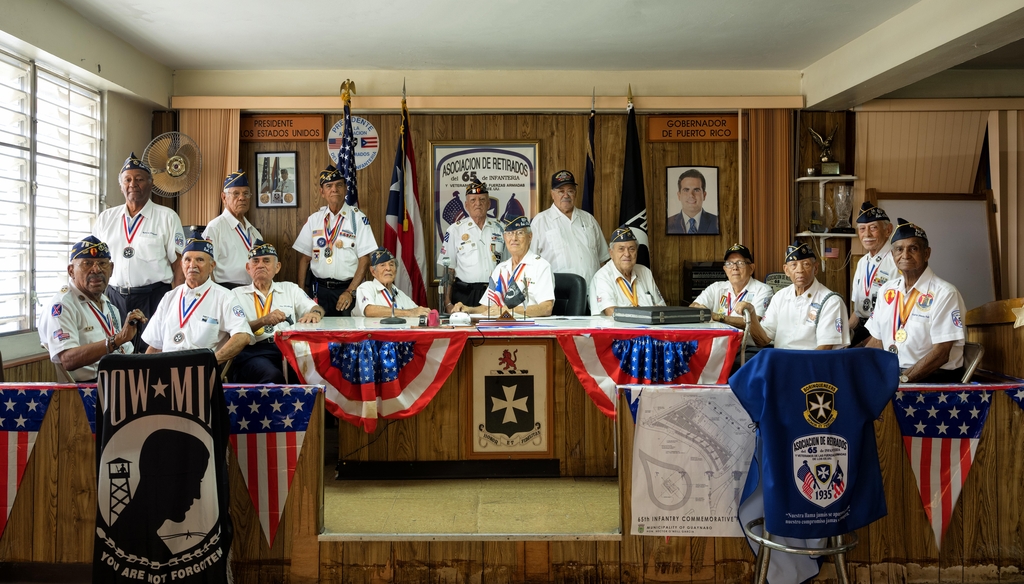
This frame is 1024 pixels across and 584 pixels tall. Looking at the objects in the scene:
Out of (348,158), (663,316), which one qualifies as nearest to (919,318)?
(663,316)

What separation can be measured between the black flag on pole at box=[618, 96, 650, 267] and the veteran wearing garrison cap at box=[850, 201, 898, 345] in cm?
179

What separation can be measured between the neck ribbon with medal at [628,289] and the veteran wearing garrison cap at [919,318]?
5.15 feet

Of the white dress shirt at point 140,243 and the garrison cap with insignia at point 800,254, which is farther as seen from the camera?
the white dress shirt at point 140,243

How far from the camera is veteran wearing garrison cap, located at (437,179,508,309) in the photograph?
5.71 meters

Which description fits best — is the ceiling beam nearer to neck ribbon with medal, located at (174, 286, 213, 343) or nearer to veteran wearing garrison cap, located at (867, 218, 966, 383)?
veteran wearing garrison cap, located at (867, 218, 966, 383)

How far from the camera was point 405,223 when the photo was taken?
243 inches

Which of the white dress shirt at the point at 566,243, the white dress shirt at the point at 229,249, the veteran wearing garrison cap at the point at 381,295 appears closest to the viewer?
the veteran wearing garrison cap at the point at 381,295

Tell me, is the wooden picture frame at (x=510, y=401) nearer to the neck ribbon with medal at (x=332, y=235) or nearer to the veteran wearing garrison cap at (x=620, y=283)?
the veteran wearing garrison cap at (x=620, y=283)

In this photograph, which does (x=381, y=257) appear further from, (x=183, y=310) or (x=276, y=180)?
(x=276, y=180)

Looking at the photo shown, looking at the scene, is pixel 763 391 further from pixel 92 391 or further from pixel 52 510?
pixel 52 510

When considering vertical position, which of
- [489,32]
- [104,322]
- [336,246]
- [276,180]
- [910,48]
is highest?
[489,32]

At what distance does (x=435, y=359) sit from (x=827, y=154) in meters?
4.63

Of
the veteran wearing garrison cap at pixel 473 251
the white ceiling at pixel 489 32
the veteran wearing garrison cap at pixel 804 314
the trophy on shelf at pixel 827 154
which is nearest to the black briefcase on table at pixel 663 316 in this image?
the veteran wearing garrison cap at pixel 804 314

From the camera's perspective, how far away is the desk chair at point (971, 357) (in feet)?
10.7
